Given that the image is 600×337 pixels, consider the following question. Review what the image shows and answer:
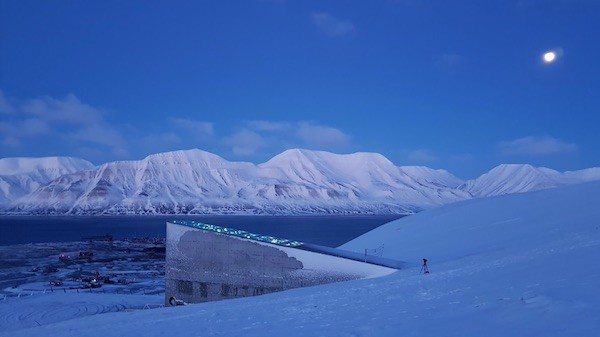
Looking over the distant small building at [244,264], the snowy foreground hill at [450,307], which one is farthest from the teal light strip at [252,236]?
the snowy foreground hill at [450,307]

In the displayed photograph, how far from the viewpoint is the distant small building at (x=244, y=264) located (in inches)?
824

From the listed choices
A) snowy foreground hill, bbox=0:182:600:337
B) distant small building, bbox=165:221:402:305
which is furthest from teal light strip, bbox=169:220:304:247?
snowy foreground hill, bbox=0:182:600:337

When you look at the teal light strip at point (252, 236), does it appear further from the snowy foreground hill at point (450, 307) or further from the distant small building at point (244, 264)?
the snowy foreground hill at point (450, 307)

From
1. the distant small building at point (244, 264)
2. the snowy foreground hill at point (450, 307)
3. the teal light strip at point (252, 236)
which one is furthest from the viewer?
the teal light strip at point (252, 236)

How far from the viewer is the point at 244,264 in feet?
74.6

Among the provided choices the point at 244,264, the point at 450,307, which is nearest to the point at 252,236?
the point at 244,264

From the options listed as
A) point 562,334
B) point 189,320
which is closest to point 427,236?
point 189,320

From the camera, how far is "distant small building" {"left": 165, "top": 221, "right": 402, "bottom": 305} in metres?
20.9

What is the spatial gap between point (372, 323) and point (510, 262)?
703cm

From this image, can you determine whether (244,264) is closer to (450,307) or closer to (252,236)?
(252,236)

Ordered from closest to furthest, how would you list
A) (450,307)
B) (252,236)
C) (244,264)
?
(450,307)
(244,264)
(252,236)

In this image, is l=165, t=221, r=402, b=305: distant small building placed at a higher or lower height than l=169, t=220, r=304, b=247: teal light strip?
lower

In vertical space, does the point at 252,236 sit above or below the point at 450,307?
above

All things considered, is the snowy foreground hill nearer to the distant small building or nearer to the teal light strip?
the distant small building
